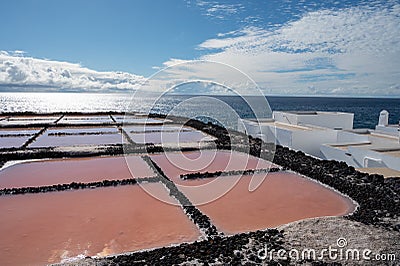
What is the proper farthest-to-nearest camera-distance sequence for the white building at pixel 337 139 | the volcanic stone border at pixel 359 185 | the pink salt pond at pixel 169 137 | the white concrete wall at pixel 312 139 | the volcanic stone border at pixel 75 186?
the pink salt pond at pixel 169 137, the white concrete wall at pixel 312 139, the white building at pixel 337 139, the volcanic stone border at pixel 75 186, the volcanic stone border at pixel 359 185

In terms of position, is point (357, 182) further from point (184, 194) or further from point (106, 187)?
point (106, 187)

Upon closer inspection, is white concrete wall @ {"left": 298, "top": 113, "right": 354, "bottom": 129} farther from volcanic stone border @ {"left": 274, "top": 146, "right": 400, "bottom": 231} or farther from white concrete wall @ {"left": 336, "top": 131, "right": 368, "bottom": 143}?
volcanic stone border @ {"left": 274, "top": 146, "right": 400, "bottom": 231}

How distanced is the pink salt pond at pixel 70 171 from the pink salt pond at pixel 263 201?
8.94 feet

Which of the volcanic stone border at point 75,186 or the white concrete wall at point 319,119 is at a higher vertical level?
the white concrete wall at point 319,119

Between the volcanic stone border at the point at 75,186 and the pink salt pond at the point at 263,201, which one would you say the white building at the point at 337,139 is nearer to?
the pink salt pond at the point at 263,201

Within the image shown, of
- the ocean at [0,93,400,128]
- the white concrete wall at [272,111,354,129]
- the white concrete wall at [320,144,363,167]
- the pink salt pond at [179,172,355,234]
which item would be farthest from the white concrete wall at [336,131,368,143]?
the ocean at [0,93,400,128]

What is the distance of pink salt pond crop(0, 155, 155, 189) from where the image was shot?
416 inches

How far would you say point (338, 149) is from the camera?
1296 centimetres

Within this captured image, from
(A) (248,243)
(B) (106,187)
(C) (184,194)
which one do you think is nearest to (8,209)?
(B) (106,187)

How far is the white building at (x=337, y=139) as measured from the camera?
11.6m

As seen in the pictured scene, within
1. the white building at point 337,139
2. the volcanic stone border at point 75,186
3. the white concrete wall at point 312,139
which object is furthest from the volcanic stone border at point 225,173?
the white concrete wall at point 312,139

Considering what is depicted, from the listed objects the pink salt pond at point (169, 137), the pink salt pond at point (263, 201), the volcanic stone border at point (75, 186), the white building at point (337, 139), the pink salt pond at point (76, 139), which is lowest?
the pink salt pond at point (263, 201)

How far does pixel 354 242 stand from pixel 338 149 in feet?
25.0

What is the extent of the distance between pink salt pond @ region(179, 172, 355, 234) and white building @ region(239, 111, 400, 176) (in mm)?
2729
